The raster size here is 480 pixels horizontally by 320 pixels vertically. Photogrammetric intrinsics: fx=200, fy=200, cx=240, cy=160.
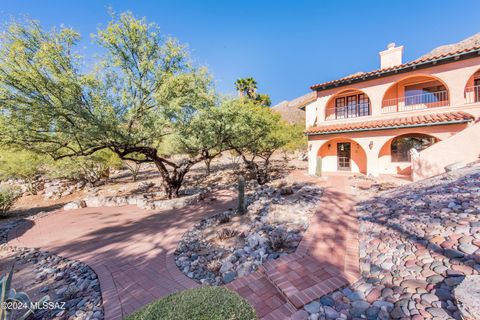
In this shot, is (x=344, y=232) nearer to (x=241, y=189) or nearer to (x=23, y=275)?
(x=241, y=189)

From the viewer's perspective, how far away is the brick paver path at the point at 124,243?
4.07 meters

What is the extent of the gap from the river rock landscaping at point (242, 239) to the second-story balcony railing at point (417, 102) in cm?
1065

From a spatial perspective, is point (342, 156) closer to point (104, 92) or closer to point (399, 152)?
point (399, 152)

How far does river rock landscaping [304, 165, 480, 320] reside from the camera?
271 cm

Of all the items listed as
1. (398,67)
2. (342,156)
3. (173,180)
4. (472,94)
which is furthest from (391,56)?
(173,180)

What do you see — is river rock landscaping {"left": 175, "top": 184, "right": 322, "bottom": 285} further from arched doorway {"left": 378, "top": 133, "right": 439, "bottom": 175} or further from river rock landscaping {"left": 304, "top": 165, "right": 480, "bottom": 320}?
arched doorway {"left": 378, "top": 133, "right": 439, "bottom": 175}

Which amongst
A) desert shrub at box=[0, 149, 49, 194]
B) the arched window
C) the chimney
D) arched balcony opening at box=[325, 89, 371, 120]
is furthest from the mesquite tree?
the chimney

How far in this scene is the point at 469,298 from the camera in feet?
7.10

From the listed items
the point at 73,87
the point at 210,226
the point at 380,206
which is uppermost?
the point at 73,87

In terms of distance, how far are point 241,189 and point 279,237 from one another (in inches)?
126

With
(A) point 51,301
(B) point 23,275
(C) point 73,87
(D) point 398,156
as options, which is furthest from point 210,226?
(D) point 398,156

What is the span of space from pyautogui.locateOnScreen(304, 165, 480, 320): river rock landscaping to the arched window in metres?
9.71

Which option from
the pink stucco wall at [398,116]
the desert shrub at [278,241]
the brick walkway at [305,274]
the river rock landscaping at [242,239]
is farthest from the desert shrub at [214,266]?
the pink stucco wall at [398,116]

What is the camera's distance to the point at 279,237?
202 inches
